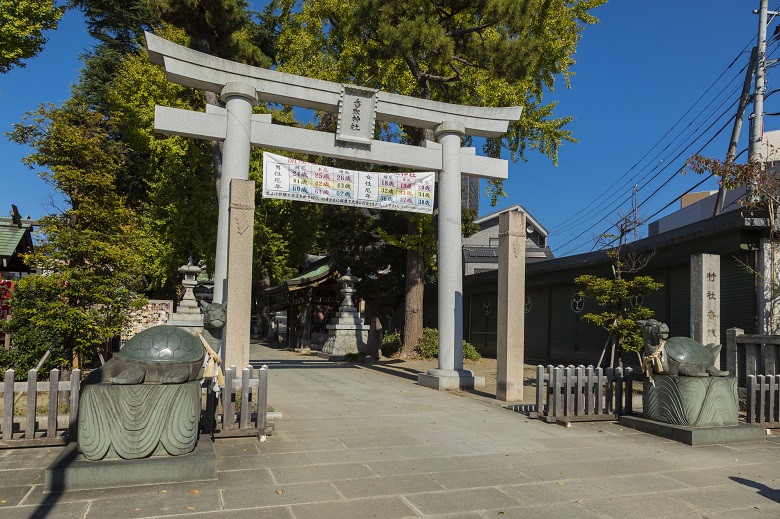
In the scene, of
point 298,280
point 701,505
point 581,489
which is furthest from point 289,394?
point 298,280

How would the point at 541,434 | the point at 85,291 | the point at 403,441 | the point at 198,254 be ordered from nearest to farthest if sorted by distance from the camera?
1. the point at 403,441
2. the point at 541,434
3. the point at 85,291
4. the point at 198,254

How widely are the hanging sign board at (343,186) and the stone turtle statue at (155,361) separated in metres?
6.12

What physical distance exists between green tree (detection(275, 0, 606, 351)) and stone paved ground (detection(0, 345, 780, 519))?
38.5 feet

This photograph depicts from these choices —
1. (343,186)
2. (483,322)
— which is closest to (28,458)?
A: (343,186)

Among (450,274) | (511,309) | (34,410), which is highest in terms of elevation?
(450,274)

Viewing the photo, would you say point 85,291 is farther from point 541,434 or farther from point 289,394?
point 541,434

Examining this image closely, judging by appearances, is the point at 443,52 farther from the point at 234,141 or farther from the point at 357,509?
the point at 357,509

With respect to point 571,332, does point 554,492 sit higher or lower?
lower

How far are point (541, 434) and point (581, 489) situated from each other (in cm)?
254

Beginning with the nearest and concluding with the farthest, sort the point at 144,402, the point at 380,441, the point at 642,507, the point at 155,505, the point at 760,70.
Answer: the point at 155,505 < the point at 642,507 < the point at 144,402 < the point at 380,441 < the point at 760,70

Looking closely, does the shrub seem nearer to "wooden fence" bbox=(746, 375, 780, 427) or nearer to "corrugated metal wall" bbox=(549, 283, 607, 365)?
"corrugated metal wall" bbox=(549, 283, 607, 365)

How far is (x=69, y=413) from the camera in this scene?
6.90 metres

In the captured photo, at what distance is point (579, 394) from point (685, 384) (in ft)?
5.28

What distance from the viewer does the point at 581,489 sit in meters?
5.50
